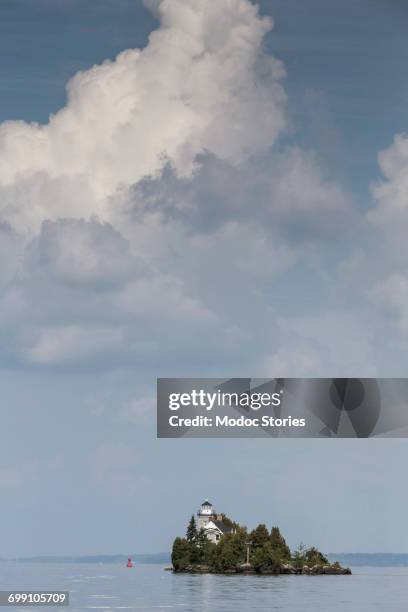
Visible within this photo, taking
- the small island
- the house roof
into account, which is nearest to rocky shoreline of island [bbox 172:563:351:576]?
the small island

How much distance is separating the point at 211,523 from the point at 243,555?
21.1 meters

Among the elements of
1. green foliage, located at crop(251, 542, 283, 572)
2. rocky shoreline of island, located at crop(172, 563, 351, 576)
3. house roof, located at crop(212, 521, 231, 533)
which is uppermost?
house roof, located at crop(212, 521, 231, 533)

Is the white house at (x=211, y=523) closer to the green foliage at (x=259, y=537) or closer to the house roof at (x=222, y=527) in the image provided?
the house roof at (x=222, y=527)

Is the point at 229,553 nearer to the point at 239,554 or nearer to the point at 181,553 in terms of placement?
the point at 239,554

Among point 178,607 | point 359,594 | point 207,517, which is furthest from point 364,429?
point 207,517

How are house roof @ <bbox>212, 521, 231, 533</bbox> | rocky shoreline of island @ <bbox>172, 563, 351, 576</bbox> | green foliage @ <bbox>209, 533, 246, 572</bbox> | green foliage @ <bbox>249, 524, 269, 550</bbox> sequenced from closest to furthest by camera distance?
green foliage @ <bbox>249, 524, 269, 550</bbox>, rocky shoreline of island @ <bbox>172, 563, 351, 576</bbox>, green foliage @ <bbox>209, 533, 246, 572</bbox>, house roof @ <bbox>212, 521, 231, 533</bbox>

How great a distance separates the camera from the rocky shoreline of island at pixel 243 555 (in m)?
128

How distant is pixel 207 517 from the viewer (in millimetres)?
154375

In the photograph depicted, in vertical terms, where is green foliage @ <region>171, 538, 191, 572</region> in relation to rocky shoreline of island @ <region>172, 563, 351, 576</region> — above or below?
above

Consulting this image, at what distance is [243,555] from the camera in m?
131

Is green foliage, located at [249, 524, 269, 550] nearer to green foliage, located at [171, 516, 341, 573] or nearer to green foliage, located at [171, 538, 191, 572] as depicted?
green foliage, located at [171, 516, 341, 573]

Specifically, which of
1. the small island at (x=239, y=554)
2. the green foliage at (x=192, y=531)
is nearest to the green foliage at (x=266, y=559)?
the small island at (x=239, y=554)

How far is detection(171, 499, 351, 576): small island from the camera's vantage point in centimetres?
12794

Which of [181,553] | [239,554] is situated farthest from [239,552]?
[181,553]
